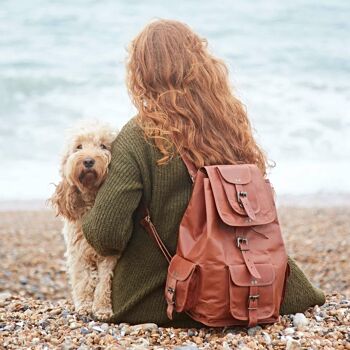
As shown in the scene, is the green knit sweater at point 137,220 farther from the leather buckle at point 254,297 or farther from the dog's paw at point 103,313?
the leather buckle at point 254,297

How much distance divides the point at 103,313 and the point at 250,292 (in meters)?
A: 1.09

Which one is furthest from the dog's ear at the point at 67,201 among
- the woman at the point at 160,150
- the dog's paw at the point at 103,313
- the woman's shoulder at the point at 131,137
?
the dog's paw at the point at 103,313

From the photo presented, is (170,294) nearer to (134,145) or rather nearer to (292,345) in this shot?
(292,345)

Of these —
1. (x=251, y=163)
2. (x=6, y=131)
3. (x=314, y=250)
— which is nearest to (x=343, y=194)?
(x=314, y=250)

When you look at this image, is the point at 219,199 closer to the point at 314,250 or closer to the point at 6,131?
the point at 314,250

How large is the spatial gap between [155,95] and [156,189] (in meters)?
0.55

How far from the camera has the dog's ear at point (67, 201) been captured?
15.0 ft

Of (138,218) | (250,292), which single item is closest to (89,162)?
(138,218)

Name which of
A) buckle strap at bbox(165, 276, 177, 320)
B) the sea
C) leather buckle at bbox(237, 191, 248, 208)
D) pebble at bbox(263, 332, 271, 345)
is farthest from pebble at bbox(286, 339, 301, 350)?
the sea

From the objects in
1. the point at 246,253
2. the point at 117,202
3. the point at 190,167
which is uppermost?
the point at 190,167

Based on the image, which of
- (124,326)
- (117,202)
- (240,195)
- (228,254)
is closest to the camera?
(228,254)

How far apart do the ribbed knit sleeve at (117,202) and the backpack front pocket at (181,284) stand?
1.17 feet

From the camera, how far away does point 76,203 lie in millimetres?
4613

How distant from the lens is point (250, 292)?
387 centimetres
